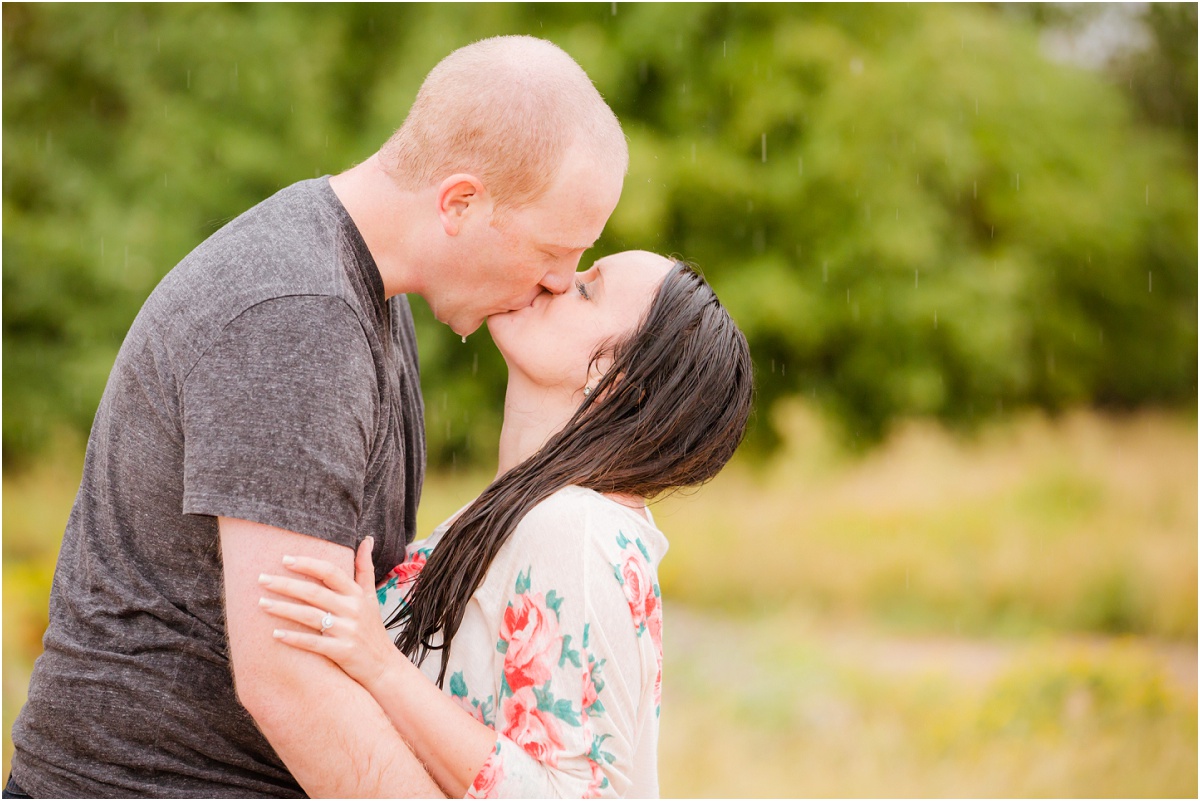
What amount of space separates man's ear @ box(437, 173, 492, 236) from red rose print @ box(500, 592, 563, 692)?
702 millimetres

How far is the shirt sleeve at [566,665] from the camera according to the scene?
1753 mm

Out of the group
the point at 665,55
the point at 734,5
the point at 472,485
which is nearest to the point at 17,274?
the point at 472,485

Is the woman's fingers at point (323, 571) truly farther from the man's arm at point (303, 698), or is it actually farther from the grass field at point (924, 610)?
the grass field at point (924, 610)

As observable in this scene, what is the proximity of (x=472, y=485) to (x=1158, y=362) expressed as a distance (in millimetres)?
7692

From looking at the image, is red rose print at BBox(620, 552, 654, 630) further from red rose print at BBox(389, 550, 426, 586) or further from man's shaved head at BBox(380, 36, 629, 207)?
man's shaved head at BBox(380, 36, 629, 207)

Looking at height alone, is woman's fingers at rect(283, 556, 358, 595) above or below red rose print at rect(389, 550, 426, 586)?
above

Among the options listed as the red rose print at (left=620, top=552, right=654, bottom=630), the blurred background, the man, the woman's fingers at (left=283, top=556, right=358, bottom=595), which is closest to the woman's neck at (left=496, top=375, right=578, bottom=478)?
the man

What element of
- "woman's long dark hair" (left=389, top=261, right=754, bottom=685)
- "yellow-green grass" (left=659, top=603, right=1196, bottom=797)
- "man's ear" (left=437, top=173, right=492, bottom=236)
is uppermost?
"man's ear" (left=437, top=173, right=492, bottom=236)

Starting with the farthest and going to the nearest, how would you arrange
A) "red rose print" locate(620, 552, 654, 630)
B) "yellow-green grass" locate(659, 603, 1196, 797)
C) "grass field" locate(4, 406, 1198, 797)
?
1. "grass field" locate(4, 406, 1198, 797)
2. "yellow-green grass" locate(659, 603, 1196, 797)
3. "red rose print" locate(620, 552, 654, 630)

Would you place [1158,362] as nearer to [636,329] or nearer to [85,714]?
[636,329]

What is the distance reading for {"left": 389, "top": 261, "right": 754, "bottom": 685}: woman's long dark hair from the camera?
192cm

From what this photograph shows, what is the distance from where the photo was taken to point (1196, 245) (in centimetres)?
1035

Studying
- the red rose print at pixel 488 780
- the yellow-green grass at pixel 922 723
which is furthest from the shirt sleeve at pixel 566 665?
the yellow-green grass at pixel 922 723

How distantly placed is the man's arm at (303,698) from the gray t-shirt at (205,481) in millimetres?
51
